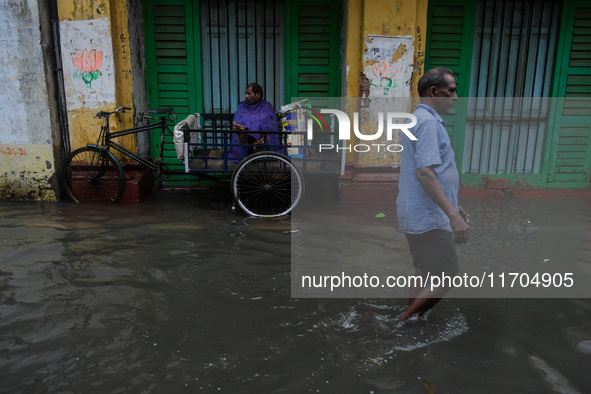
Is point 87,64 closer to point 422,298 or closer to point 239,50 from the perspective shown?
point 239,50

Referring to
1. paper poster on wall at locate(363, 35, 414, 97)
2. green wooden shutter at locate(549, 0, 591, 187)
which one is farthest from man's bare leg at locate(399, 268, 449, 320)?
green wooden shutter at locate(549, 0, 591, 187)

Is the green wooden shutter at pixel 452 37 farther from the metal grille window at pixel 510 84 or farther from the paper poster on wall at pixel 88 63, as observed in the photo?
the paper poster on wall at pixel 88 63

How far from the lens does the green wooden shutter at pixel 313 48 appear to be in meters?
6.40

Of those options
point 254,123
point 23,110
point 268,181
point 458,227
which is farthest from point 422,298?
point 23,110

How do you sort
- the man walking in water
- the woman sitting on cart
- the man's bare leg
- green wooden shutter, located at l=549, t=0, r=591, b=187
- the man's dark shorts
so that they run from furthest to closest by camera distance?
green wooden shutter, located at l=549, t=0, r=591, b=187
the woman sitting on cart
the man's bare leg
the man's dark shorts
the man walking in water

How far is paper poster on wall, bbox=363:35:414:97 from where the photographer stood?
589 centimetres

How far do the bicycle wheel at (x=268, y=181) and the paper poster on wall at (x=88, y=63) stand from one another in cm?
207

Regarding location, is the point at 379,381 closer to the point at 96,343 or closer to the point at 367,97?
the point at 96,343

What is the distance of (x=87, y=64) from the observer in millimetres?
5828

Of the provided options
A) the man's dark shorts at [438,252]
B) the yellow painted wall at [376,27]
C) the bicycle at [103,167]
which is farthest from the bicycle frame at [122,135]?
the man's dark shorts at [438,252]

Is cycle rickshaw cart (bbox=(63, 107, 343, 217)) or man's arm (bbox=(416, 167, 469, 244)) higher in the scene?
man's arm (bbox=(416, 167, 469, 244))

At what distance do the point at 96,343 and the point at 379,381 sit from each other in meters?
1.64

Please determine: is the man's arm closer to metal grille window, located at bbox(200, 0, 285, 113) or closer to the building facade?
the building facade

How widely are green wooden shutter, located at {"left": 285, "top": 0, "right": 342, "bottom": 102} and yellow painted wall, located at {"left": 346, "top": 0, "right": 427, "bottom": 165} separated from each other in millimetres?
508
